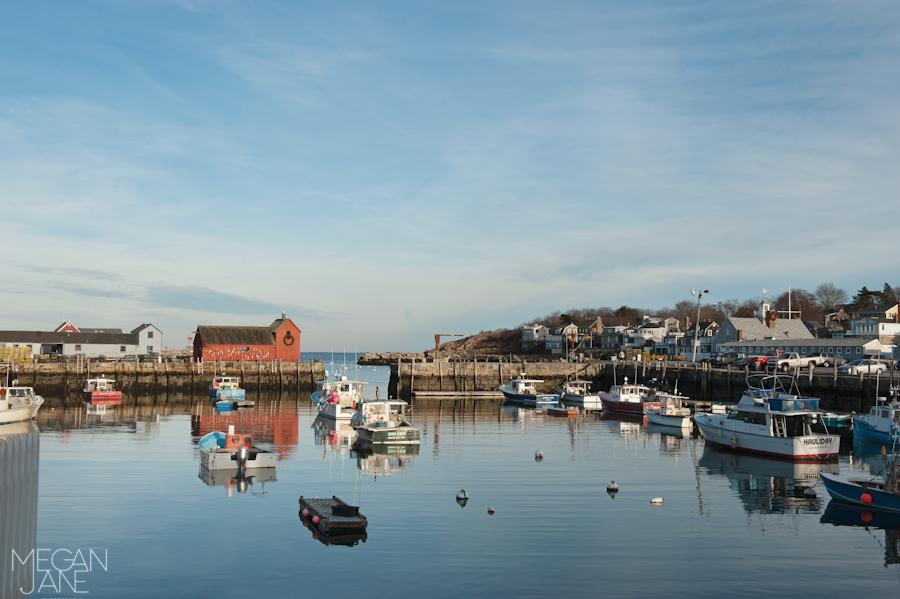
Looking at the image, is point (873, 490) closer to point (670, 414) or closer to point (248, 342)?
point (670, 414)

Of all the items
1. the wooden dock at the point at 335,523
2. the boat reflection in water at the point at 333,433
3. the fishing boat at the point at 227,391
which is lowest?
the boat reflection in water at the point at 333,433

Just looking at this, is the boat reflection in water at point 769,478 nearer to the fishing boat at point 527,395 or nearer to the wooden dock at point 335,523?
the wooden dock at point 335,523

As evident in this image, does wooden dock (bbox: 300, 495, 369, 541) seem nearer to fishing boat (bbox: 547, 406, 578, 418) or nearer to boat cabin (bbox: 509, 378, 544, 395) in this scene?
fishing boat (bbox: 547, 406, 578, 418)

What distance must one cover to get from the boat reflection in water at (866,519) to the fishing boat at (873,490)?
249mm

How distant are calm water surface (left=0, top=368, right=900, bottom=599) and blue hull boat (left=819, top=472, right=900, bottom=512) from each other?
24.7 inches

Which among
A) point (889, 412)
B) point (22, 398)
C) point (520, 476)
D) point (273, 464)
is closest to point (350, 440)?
point (273, 464)

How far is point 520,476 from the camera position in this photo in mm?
33594

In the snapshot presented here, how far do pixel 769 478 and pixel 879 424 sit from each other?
15.5 m

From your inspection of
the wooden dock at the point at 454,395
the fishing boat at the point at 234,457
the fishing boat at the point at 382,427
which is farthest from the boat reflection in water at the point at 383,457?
the wooden dock at the point at 454,395

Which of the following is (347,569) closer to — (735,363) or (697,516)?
(697,516)

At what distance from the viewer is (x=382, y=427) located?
42719 millimetres

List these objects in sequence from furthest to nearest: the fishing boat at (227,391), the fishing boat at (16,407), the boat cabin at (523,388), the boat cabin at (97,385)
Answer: the boat cabin at (523,388)
the boat cabin at (97,385)
the fishing boat at (227,391)
the fishing boat at (16,407)

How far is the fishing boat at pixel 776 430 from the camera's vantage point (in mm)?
38656

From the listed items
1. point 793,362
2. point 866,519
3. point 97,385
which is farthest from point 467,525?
point 793,362
